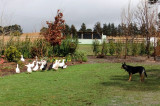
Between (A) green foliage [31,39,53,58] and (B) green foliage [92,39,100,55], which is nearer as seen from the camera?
(A) green foliage [31,39,53,58]

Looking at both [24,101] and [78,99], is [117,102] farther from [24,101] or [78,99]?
[24,101]

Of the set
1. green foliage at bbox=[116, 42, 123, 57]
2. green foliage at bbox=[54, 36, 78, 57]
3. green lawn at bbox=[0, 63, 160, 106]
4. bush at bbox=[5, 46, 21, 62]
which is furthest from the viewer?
green foliage at bbox=[116, 42, 123, 57]

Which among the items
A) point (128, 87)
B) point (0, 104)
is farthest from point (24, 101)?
point (128, 87)

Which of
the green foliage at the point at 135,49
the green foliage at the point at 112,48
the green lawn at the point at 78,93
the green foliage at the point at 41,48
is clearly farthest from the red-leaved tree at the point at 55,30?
the green lawn at the point at 78,93

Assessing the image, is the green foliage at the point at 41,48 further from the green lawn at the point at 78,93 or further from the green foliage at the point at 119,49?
the green lawn at the point at 78,93

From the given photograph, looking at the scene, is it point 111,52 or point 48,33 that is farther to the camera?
point 111,52

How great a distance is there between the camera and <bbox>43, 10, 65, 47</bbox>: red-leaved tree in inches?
738

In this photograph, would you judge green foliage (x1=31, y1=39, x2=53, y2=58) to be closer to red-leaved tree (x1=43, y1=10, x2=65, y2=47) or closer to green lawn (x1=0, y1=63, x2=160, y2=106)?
red-leaved tree (x1=43, y1=10, x2=65, y2=47)

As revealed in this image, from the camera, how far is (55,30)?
61.9ft

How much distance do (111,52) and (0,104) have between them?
59.9 feet

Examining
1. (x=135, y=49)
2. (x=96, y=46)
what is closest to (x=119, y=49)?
(x=135, y=49)

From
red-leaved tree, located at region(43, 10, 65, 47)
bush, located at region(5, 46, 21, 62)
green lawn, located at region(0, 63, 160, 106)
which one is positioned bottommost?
green lawn, located at region(0, 63, 160, 106)

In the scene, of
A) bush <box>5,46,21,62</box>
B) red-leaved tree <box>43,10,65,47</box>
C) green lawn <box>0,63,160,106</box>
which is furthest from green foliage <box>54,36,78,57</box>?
green lawn <box>0,63,160,106</box>

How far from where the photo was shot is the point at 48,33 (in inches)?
748
